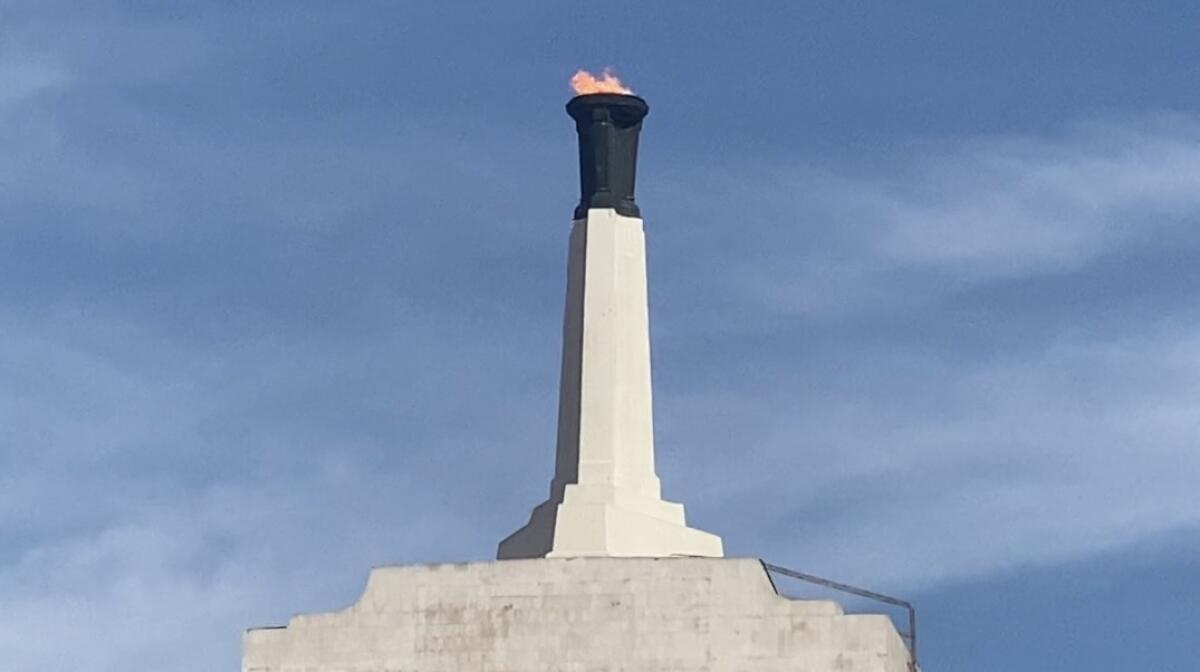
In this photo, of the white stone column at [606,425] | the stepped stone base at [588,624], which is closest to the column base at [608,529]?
the white stone column at [606,425]

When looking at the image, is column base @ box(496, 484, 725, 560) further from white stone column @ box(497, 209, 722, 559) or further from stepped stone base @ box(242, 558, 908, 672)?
stepped stone base @ box(242, 558, 908, 672)

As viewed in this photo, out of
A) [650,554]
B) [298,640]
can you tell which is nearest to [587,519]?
[650,554]

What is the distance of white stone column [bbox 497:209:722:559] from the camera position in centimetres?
7462

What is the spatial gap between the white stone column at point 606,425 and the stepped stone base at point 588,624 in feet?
6.26

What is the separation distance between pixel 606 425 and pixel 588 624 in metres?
5.04

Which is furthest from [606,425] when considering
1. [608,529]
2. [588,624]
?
[588,624]

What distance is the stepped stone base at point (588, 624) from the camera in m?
71.5

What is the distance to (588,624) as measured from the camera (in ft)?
237

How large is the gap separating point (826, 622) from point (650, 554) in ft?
15.1

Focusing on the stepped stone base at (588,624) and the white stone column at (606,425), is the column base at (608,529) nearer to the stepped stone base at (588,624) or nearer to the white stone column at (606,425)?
the white stone column at (606,425)

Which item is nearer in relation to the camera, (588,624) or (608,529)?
(588,624)

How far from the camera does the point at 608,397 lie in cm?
7588

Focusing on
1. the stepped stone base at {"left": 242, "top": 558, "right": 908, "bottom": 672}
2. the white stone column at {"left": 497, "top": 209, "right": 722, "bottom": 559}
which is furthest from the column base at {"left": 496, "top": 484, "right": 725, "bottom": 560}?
the stepped stone base at {"left": 242, "top": 558, "right": 908, "bottom": 672}

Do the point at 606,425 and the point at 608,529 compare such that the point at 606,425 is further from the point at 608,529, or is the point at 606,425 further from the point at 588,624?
the point at 588,624
